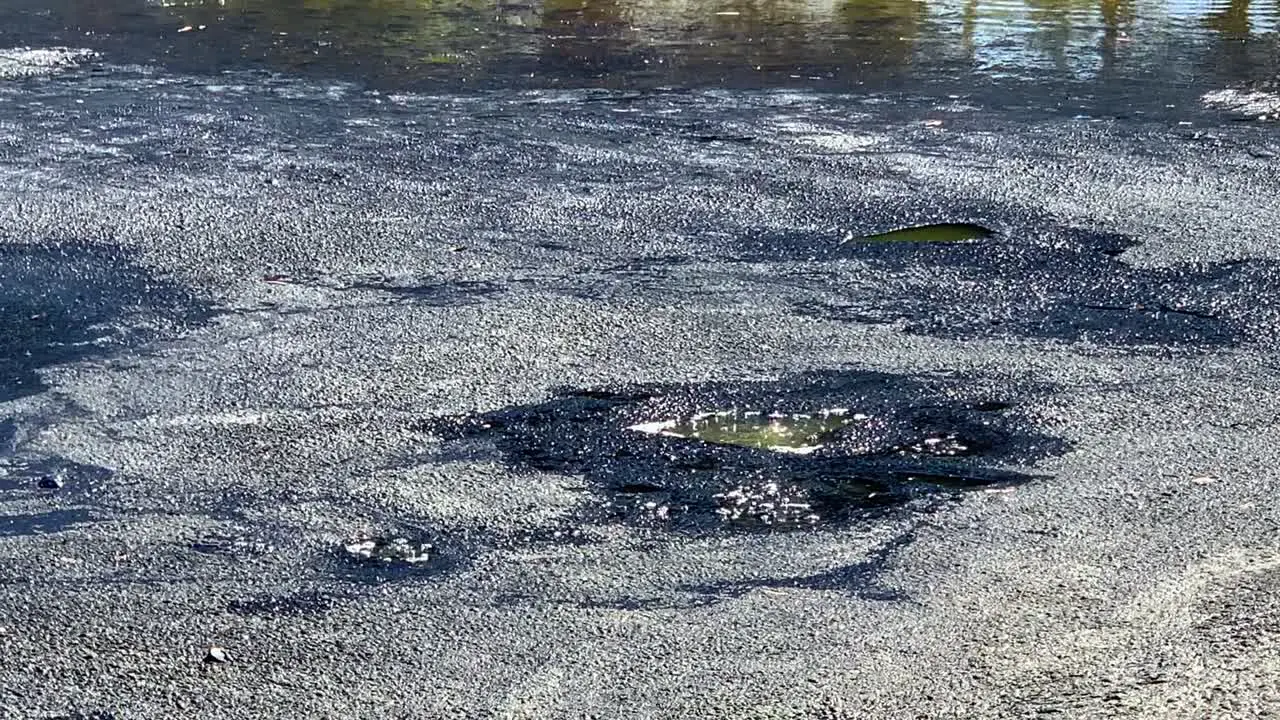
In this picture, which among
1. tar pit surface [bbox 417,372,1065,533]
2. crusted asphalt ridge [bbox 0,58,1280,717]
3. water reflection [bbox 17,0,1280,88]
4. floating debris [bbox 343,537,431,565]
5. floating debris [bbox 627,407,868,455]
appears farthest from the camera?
water reflection [bbox 17,0,1280,88]

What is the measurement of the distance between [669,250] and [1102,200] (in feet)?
7.43

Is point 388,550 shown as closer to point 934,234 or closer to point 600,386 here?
point 600,386

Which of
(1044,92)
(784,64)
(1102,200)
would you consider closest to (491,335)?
(1102,200)

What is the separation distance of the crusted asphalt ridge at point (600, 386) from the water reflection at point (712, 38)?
106 inches

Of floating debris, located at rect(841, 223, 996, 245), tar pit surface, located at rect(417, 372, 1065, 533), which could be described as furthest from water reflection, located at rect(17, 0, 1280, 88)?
tar pit surface, located at rect(417, 372, 1065, 533)

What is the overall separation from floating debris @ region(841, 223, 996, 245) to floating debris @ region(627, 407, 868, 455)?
237 centimetres

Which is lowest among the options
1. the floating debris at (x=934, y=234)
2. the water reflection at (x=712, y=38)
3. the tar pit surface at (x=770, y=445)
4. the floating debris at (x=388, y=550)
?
the water reflection at (x=712, y=38)

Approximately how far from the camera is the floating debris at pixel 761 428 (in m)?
5.07

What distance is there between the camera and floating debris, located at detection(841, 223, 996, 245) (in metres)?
7.55

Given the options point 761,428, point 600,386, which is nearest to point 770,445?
point 761,428

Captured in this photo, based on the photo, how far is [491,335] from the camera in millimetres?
6152

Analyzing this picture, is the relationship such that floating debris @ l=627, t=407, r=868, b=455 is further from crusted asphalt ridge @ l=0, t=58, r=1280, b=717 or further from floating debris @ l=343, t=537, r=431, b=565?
floating debris @ l=343, t=537, r=431, b=565

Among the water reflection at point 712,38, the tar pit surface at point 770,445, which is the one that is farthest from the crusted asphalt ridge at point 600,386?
the water reflection at point 712,38

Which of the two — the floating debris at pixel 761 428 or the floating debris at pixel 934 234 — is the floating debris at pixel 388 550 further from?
the floating debris at pixel 934 234
